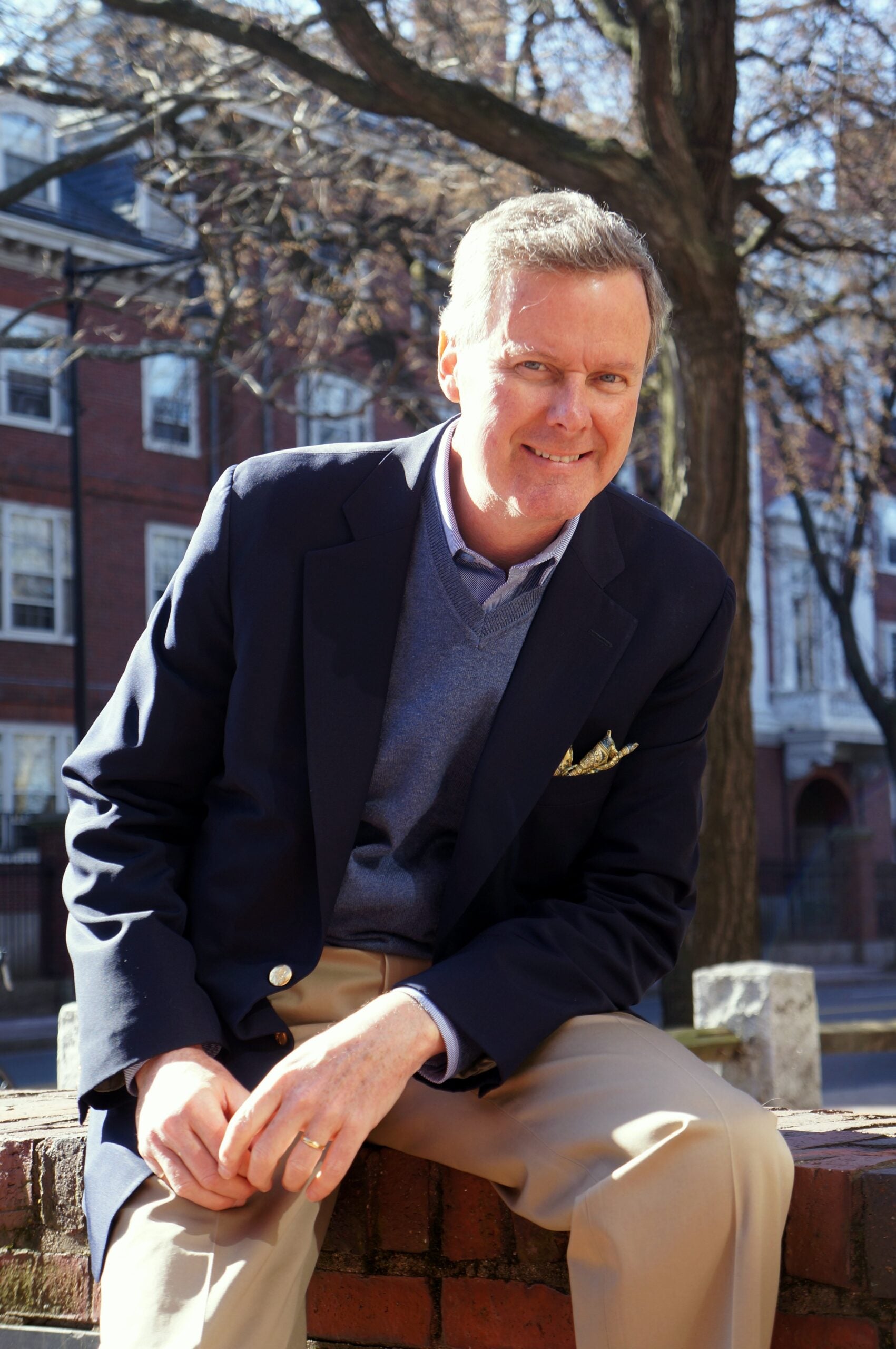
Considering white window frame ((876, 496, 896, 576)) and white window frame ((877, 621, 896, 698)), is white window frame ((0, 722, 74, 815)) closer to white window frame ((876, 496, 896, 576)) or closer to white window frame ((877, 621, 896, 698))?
white window frame ((876, 496, 896, 576))

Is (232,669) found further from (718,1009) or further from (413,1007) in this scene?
(718,1009)

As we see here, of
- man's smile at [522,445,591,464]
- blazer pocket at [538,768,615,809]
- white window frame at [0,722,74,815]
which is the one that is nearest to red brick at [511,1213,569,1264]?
blazer pocket at [538,768,615,809]

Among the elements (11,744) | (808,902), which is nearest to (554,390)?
(11,744)

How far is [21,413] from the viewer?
25375 mm

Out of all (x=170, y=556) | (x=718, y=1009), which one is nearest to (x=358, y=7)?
(x=718, y=1009)

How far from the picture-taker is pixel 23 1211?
101 inches

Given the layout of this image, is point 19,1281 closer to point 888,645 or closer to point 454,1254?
point 454,1254

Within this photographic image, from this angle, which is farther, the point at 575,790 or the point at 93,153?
the point at 93,153

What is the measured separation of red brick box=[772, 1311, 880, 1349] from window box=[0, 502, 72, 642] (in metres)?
24.4

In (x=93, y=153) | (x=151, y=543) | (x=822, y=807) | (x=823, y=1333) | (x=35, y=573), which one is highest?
(x=93, y=153)

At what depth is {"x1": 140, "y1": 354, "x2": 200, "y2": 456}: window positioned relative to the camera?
1055 inches

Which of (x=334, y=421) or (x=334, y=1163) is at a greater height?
(x=334, y=421)

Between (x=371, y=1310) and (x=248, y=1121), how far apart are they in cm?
64

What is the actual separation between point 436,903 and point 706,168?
7228mm
